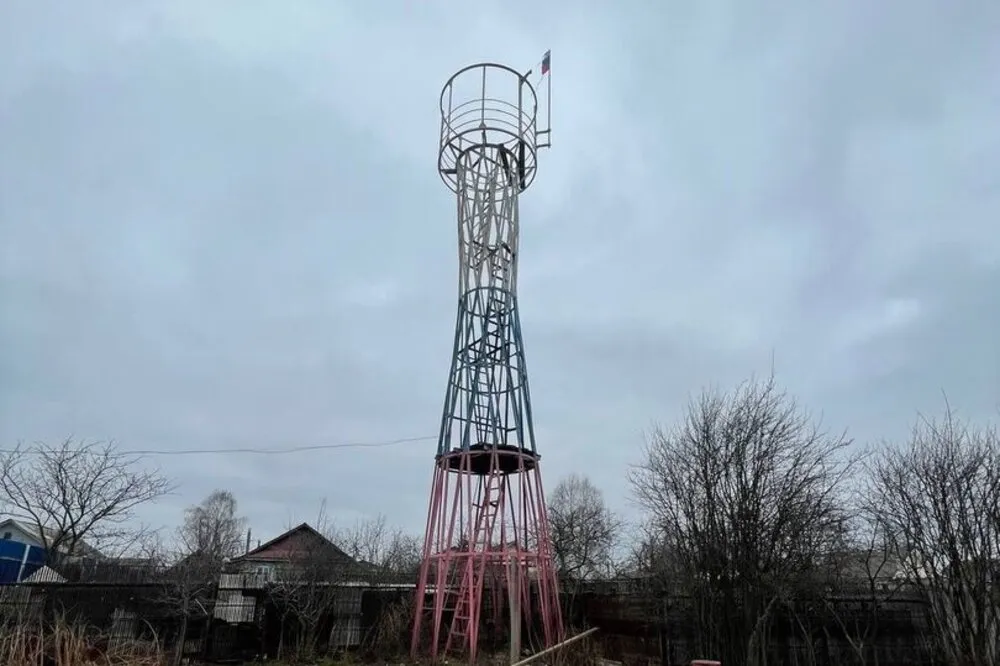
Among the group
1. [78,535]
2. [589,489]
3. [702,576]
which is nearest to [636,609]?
[702,576]

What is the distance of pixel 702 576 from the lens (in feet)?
36.3

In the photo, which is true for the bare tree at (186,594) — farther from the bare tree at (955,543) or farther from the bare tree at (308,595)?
the bare tree at (955,543)

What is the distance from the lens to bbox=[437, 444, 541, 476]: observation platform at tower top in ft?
47.9

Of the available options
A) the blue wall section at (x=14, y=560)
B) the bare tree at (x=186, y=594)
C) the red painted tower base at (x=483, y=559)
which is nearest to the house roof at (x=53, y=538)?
the blue wall section at (x=14, y=560)

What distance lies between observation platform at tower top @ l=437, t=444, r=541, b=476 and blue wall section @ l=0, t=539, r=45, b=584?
1427 cm

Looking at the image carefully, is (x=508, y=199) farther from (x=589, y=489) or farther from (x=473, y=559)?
(x=589, y=489)

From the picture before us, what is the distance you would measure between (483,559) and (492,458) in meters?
2.19

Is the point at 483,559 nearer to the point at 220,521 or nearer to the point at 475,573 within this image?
the point at 475,573

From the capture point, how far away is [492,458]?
1466 cm

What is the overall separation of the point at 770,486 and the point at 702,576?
1.88 metres

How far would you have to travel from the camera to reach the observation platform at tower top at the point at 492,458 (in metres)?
14.6

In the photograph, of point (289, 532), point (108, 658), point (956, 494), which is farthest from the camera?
point (289, 532)

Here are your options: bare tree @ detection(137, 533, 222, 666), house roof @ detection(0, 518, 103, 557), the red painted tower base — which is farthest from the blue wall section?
the red painted tower base

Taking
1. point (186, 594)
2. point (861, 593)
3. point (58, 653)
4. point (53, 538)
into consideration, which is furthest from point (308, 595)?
point (53, 538)
